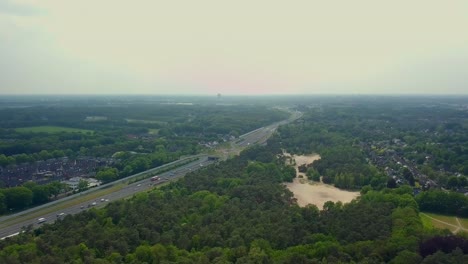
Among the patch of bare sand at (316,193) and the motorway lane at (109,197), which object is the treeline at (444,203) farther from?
the motorway lane at (109,197)

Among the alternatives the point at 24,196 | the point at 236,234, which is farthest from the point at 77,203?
the point at 236,234

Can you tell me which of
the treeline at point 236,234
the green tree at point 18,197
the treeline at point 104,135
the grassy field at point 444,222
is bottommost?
the treeline at point 104,135

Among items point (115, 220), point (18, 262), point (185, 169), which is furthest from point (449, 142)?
point (18, 262)

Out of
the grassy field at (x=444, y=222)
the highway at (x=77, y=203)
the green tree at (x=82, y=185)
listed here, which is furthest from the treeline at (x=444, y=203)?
the green tree at (x=82, y=185)

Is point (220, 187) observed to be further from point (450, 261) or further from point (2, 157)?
point (2, 157)

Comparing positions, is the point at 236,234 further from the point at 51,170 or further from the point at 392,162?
the point at 392,162

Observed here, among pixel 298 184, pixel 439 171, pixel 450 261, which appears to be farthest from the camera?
pixel 439 171

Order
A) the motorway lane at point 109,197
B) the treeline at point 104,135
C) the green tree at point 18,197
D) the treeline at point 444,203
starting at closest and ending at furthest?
the motorway lane at point 109,197
the treeline at point 444,203
the green tree at point 18,197
the treeline at point 104,135
